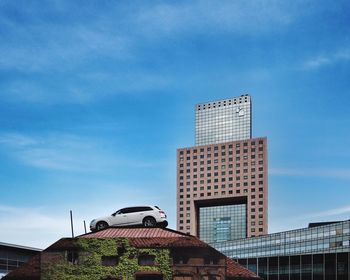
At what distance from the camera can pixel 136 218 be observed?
43.4 metres

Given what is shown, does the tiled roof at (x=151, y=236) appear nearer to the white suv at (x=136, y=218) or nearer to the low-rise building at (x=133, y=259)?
the low-rise building at (x=133, y=259)

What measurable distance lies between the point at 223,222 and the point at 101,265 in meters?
134

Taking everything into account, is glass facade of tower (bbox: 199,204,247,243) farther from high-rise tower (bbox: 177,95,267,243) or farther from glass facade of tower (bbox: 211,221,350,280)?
glass facade of tower (bbox: 211,221,350,280)

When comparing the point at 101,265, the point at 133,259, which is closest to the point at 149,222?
the point at 133,259

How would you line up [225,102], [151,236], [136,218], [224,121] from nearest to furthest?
[151,236]
[136,218]
[224,121]
[225,102]

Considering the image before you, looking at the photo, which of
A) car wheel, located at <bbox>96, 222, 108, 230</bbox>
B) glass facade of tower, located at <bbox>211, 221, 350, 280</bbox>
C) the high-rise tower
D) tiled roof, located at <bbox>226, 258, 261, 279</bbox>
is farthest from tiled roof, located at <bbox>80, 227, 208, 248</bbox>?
the high-rise tower

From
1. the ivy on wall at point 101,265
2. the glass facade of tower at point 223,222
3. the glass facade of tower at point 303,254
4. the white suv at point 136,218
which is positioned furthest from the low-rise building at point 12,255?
the glass facade of tower at point 223,222

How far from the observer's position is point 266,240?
108 m

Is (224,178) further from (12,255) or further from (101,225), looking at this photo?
(101,225)

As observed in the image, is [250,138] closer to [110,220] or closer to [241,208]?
[241,208]

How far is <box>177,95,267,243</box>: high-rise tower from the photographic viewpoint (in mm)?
170750

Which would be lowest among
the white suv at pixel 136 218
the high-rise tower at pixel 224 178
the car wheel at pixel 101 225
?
the car wheel at pixel 101 225

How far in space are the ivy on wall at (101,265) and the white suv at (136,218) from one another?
7.40ft

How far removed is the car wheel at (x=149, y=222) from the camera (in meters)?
43.2
